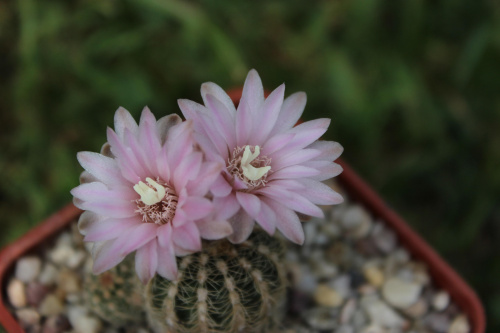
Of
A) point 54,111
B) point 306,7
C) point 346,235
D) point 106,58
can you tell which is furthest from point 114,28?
point 346,235

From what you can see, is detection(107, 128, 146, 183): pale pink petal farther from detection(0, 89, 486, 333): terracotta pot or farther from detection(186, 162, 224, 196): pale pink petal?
detection(0, 89, 486, 333): terracotta pot

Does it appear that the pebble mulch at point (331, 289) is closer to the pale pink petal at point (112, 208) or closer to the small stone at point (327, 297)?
the small stone at point (327, 297)

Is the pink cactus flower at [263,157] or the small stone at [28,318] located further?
the small stone at [28,318]

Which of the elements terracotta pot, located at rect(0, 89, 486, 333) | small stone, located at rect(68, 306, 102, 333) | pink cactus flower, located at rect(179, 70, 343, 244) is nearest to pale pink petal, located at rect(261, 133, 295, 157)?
pink cactus flower, located at rect(179, 70, 343, 244)

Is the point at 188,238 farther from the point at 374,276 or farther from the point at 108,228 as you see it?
the point at 374,276

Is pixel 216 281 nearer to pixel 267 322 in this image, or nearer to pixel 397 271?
pixel 267 322

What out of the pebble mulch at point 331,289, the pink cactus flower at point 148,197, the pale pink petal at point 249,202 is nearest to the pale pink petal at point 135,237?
the pink cactus flower at point 148,197
